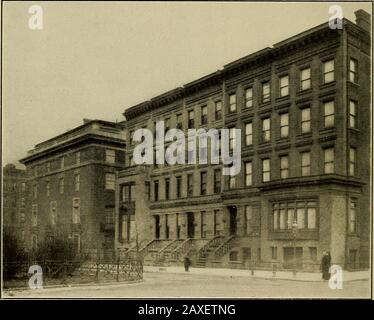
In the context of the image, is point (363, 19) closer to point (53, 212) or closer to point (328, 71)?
point (328, 71)

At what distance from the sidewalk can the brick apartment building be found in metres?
0.43

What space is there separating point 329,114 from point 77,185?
11.6 metres

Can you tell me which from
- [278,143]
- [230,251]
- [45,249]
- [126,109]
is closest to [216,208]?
[230,251]

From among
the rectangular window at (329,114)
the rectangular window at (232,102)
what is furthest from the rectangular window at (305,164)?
the rectangular window at (232,102)

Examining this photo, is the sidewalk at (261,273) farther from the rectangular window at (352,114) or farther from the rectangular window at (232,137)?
the rectangular window at (352,114)

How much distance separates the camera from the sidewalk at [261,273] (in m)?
17.3

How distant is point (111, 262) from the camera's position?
21562 millimetres

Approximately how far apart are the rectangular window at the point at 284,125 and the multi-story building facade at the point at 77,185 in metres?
6.33

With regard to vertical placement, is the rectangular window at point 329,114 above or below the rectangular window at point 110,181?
above

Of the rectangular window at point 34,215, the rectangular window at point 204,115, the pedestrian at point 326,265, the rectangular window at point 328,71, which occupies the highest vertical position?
the rectangular window at point 328,71

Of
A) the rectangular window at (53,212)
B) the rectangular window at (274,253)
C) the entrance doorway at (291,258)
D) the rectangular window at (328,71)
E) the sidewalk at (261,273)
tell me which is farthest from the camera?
the rectangular window at (53,212)

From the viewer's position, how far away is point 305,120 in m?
20.6

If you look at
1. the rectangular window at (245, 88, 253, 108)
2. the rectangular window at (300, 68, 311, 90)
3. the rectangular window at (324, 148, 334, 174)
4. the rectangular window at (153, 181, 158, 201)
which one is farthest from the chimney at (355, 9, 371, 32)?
the rectangular window at (153, 181, 158, 201)

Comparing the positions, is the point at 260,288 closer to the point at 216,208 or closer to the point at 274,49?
the point at 216,208
